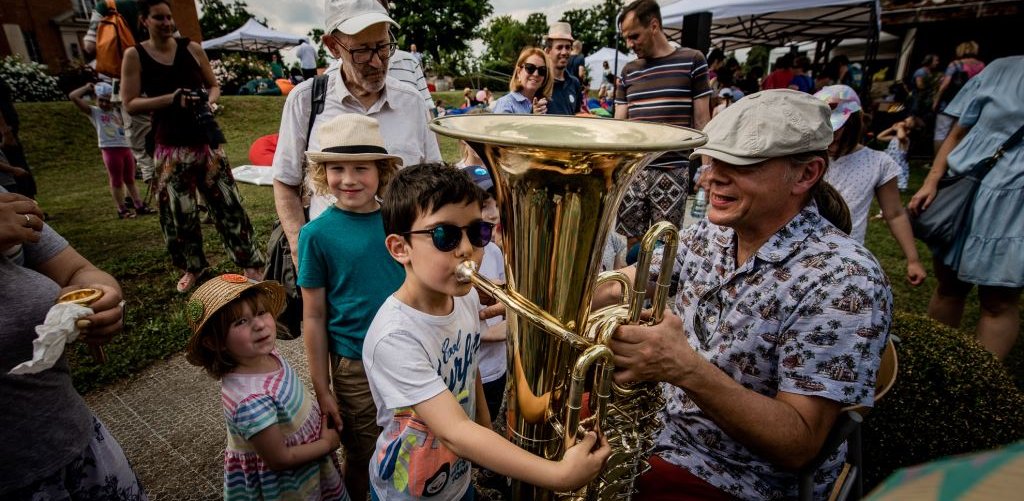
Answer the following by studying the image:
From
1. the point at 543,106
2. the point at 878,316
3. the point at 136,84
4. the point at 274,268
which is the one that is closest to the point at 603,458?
the point at 878,316

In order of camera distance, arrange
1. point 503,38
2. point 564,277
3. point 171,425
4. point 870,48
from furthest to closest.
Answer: point 503,38 → point 870,48 → point 171,425 → point 564,277

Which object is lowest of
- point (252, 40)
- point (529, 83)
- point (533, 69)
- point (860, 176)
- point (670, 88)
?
point (860, 176)

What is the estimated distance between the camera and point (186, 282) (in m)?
4.27

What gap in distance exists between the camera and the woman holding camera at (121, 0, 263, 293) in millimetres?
3488

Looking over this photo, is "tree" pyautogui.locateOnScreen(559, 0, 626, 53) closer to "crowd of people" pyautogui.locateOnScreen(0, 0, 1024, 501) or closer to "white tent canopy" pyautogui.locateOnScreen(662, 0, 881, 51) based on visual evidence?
"white tent canopy" pyautogui.locateOnScreen(662, 0, 881, 51)

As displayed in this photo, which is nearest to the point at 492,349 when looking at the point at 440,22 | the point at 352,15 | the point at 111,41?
the point at 352,15

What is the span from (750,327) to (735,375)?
0.17m

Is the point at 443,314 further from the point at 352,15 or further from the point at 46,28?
the point at 46,28

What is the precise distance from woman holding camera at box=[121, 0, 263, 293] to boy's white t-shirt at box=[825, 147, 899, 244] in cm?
466

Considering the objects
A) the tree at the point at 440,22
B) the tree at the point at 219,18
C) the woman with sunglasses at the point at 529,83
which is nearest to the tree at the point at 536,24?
the tree at the point at 440,22

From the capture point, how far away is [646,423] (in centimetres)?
135

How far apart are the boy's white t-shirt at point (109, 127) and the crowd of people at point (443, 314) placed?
569 cm

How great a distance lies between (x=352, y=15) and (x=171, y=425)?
8.52ft

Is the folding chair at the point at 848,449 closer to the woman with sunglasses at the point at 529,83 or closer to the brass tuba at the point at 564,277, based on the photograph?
the brass tuba at the point at 564,277
